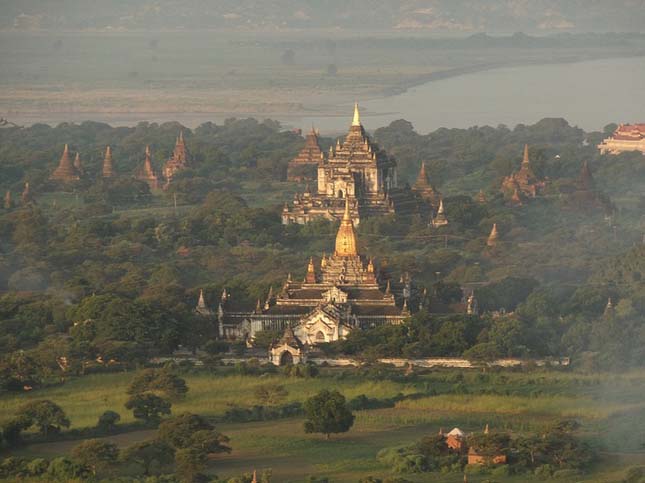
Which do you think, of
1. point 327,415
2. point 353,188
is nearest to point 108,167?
point 353,188

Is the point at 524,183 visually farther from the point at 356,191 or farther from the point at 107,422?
the point at 107,422

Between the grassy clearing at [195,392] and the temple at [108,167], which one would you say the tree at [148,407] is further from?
the temple at [108,167]

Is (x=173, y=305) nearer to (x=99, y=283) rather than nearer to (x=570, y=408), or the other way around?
(x=99, y=283)

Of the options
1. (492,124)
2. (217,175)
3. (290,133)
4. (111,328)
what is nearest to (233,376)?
(111,328)

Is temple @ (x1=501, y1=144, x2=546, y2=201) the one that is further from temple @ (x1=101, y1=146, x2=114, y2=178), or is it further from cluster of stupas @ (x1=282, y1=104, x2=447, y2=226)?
temple @ (x1=101, y1=146, x2=114, y2=178)

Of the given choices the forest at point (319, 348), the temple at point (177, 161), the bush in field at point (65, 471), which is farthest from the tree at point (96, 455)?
the temple at point (177, 161)

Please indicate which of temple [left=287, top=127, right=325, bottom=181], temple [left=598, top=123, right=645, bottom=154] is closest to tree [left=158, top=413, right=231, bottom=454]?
temple [left=287, top=127, right=325, bottom=181]
